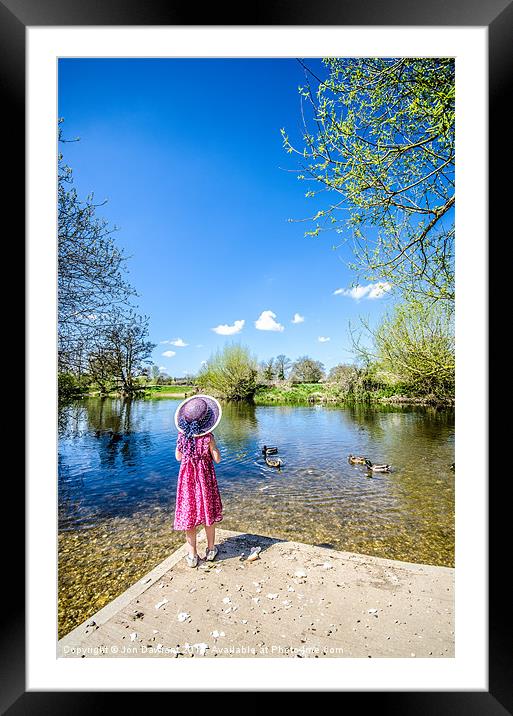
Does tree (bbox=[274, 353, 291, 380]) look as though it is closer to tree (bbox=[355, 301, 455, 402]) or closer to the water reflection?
the water reflection

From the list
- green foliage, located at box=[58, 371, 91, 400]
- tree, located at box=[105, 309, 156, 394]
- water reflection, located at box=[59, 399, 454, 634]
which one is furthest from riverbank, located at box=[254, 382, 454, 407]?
green foliage, located at box=[58, 371, 91, 400]

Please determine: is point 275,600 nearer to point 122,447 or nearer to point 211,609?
point 211,609

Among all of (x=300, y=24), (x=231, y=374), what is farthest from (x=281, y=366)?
(x=300, y=24)

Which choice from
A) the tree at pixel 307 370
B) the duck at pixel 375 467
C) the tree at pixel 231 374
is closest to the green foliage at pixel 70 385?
the tree at pixel 231 374

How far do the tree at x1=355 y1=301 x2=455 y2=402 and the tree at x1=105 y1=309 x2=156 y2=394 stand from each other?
6.00 ft

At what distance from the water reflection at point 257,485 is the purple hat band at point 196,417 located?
37.4 inches

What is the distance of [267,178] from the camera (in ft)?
7.57

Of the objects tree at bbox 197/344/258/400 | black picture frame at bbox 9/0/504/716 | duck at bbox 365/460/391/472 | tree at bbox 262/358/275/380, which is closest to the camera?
black picture frame at bbox 9/0/504/716

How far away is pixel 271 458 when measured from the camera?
11.8 feet

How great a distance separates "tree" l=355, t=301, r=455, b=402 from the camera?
2.74 m

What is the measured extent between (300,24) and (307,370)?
2291mm

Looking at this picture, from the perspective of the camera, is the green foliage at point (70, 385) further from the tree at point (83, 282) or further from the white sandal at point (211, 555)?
the white sandal at point (211, 555)
